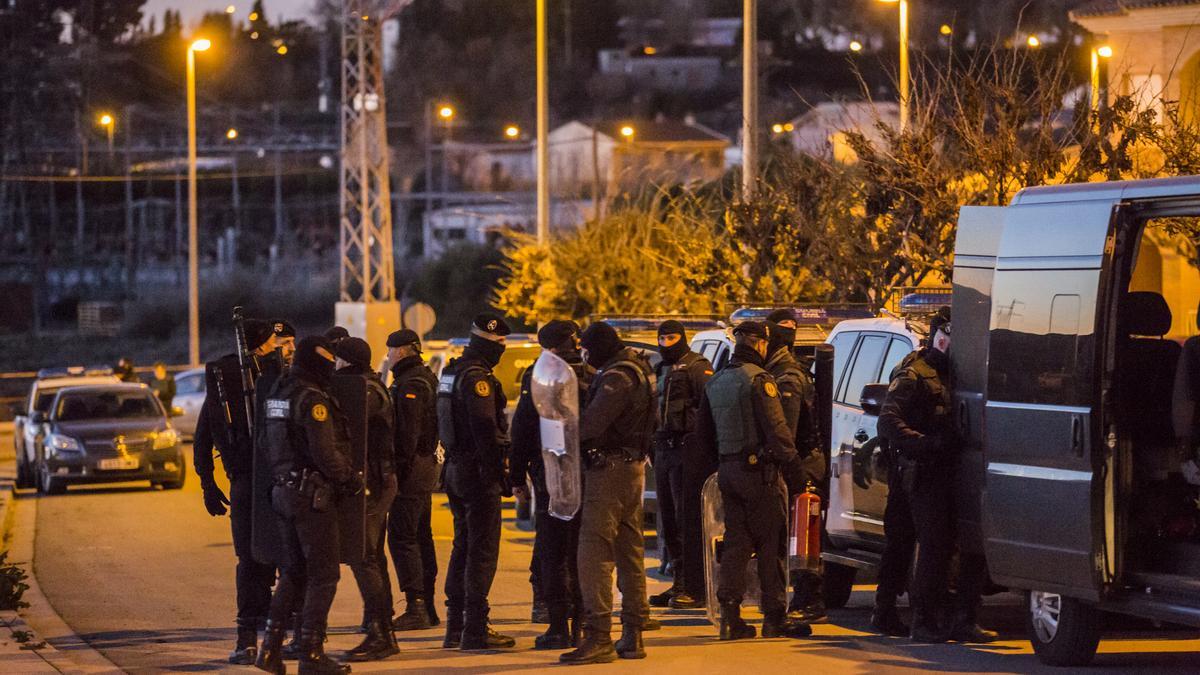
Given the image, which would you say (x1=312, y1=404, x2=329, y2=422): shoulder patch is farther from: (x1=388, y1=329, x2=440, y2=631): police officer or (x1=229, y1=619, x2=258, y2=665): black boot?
(x1=388, y1=329, x2=440, y2=631): police officer

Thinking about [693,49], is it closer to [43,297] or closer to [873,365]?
[43,297]

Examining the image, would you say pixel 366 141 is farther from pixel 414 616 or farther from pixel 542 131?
pixel 414 616

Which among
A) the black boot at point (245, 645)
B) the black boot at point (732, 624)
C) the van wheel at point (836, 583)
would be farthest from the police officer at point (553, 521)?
the van wheel at point (836, 583)

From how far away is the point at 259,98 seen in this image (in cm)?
11925

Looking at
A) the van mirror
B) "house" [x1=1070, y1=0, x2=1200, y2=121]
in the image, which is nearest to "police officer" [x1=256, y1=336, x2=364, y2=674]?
the van mirror

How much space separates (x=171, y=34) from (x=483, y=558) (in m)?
99.7

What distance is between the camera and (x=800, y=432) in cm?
1162

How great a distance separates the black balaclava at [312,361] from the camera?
9938mm

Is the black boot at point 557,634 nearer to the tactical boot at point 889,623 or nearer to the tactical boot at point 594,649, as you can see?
the tactical boot at point 594,649

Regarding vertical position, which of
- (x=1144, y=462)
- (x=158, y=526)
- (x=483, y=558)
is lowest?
(x=158, y=526)

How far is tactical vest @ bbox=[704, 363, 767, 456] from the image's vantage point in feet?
36.4

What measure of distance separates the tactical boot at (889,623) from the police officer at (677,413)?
1816 millimetres

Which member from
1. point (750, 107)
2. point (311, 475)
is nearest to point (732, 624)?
point (311, 475)

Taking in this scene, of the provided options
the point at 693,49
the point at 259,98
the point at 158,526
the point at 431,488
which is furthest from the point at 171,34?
the point at 431,488
